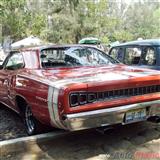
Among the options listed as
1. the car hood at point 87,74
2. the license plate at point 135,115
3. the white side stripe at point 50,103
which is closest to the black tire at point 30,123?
the car hood at point 87,74

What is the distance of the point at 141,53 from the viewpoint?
336 inches

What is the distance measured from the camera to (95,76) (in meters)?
5.31

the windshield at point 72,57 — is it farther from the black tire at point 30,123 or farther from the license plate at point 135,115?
the license plate at point 135,115

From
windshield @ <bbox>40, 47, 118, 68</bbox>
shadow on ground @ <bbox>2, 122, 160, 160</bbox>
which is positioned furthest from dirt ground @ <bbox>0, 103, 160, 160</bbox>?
windshield @ <bbox>40, 47, 118, 68</bbox>

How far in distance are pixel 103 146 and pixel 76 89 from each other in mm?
1245

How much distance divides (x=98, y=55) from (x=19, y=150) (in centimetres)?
244

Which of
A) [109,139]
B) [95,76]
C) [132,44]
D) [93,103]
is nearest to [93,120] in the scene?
[93,103]

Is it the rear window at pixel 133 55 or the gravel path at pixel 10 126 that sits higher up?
the rear window at pixel 133 55

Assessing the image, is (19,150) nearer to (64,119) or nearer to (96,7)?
(64,119)

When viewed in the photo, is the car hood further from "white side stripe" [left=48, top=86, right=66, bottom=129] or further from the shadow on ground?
the shadow on ground

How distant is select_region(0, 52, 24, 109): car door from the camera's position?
6487 millimetres

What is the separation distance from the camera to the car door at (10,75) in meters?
6.49

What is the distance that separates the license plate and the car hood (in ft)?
1.62

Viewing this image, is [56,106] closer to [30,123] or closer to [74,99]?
[74,99]
